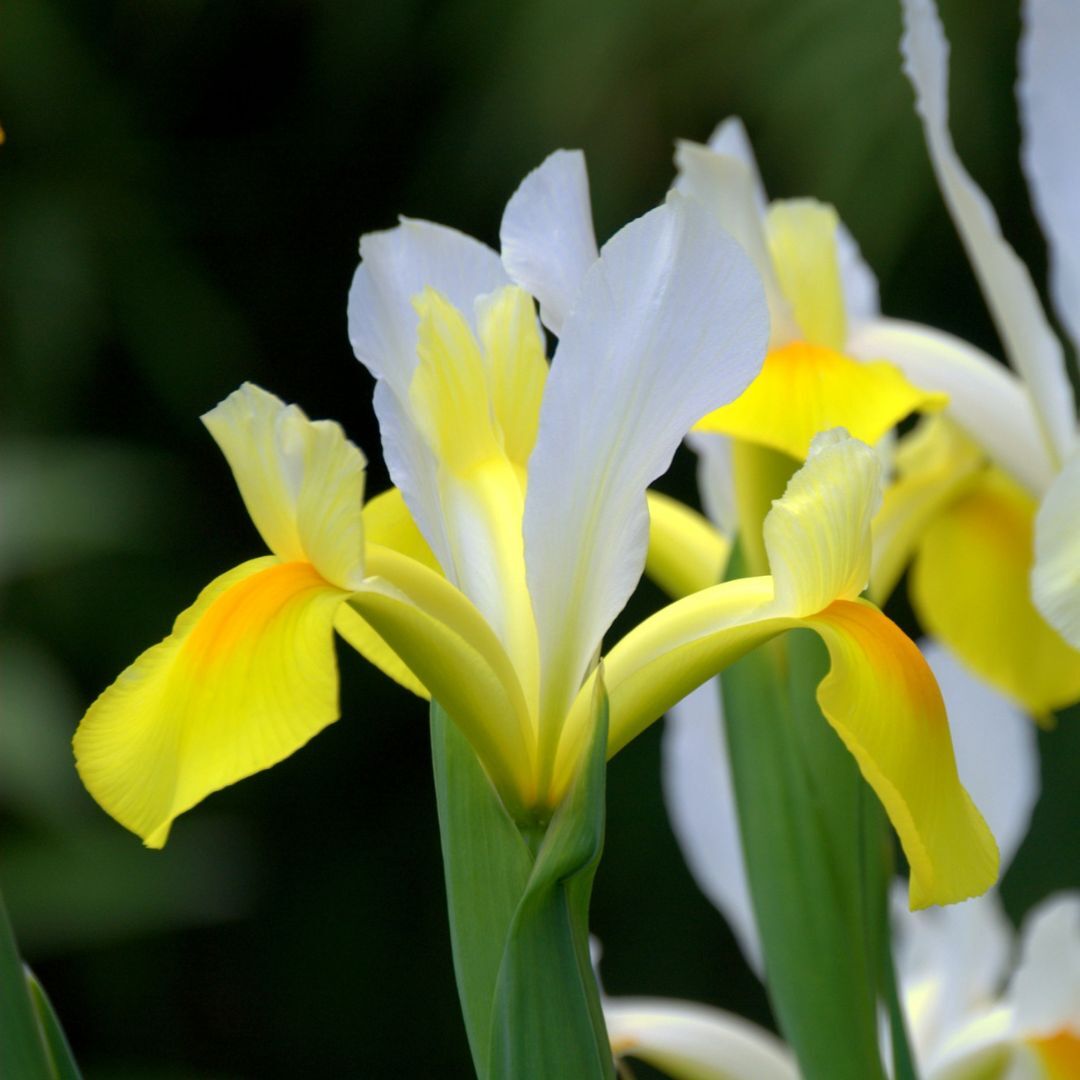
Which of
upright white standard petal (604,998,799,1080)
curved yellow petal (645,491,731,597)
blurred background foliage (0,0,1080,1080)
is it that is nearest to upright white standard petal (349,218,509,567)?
curved yellow petal (645,491,731,597)

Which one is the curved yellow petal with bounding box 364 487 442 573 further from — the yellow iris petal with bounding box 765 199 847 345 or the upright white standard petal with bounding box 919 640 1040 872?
the upright white standard petal with bounding box 919 640 1040 872

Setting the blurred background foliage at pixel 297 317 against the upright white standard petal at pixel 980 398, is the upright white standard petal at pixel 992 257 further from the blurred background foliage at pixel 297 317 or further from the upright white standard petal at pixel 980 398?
the blurred background foliage at pixel 297 317

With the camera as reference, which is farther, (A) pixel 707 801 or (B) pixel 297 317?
(B) pixel 297 317

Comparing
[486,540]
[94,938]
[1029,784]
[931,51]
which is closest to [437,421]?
[486,540]

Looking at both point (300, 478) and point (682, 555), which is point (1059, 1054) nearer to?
point (682, 555)

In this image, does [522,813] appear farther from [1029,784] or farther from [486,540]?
[1029,784]

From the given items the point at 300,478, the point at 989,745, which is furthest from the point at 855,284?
the point at 300,478
